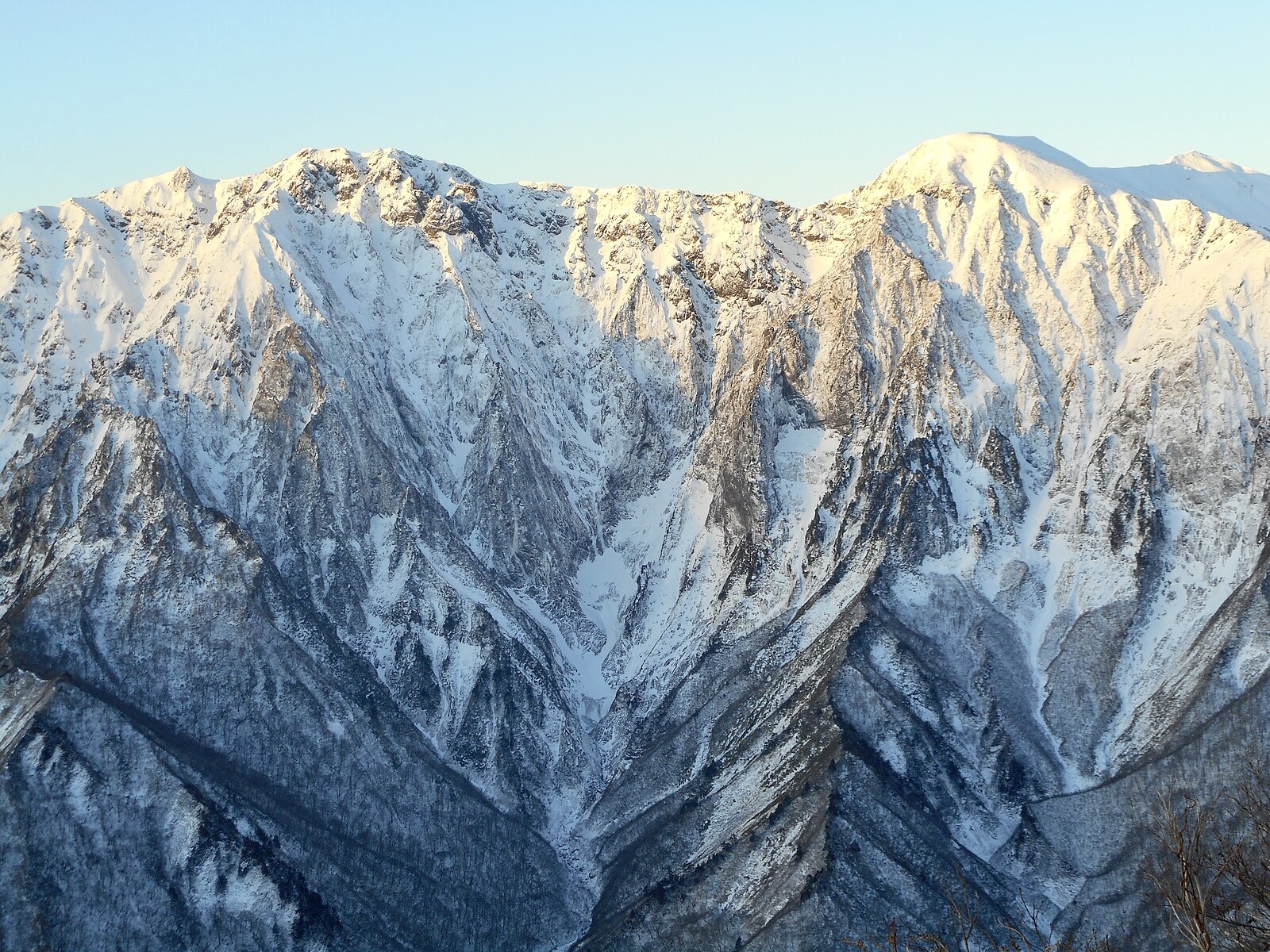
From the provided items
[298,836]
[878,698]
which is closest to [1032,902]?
[878,698]

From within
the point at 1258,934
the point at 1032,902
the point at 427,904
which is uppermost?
the point at 1258,934

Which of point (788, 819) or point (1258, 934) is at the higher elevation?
point (1258, 934)

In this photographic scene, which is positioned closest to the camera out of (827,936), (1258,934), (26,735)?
(1258,934)

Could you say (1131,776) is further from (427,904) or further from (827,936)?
(427,904)

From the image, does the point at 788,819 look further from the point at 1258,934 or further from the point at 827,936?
the point at 1258,934

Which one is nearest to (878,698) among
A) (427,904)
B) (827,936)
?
(827,936)

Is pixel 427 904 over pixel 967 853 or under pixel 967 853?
under

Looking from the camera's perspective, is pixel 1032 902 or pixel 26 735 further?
pixel 26 735

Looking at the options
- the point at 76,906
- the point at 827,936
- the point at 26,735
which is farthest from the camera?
the point at 26,735

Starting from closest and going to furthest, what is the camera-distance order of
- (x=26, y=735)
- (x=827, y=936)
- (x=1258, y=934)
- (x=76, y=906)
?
(x=1258, y=934), (x=827, y=936), (x=76, y=906), (x=26, y=735)
